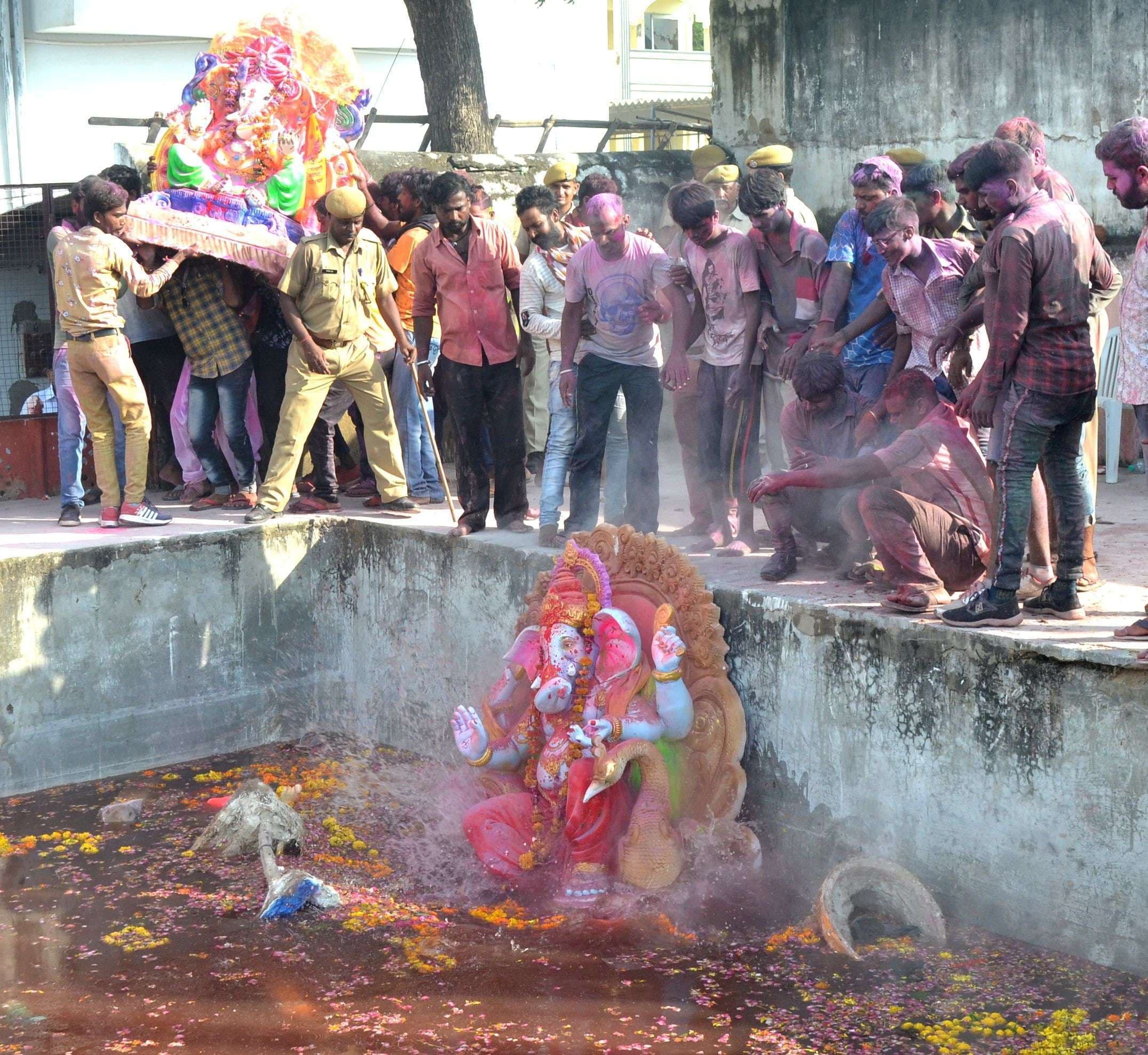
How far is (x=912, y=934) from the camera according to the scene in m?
5.88

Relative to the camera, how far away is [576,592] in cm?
688

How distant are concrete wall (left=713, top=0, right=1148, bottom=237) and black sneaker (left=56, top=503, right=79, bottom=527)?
5.63 metres

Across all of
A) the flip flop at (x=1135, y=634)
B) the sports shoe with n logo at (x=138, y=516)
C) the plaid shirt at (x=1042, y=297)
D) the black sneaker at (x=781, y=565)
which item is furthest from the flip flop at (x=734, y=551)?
the sports shoe with n logo at (x=138, y=516)

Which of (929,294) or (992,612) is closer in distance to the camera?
(992,612)

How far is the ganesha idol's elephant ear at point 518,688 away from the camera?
7059 mm

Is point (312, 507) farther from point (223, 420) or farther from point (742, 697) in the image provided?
point (742, 697)

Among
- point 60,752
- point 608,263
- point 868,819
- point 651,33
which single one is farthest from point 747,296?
point 651,33

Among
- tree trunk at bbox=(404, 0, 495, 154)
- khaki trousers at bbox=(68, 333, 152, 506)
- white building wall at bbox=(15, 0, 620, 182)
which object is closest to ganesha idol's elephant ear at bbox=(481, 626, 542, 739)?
khaki trousers at bbox=(68, 333, 152, 506)

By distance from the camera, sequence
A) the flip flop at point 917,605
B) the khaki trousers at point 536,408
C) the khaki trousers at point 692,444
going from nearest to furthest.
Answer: the flip flop at point 917,605 < the khaki trousers at point 692,444 < the khaki trousers at point 536,408

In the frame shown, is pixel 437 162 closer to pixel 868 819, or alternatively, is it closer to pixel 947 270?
pixel 947 270

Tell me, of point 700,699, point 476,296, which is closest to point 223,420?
point 476,296

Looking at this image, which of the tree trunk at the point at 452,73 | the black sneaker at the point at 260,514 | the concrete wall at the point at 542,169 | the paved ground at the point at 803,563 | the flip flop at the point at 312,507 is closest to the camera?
the paved ground at the point at 803,563

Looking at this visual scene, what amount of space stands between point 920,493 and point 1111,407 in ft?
11.6

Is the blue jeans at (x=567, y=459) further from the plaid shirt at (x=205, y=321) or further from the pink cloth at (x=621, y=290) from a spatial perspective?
the plaid shirt at (x=205, y=321)
